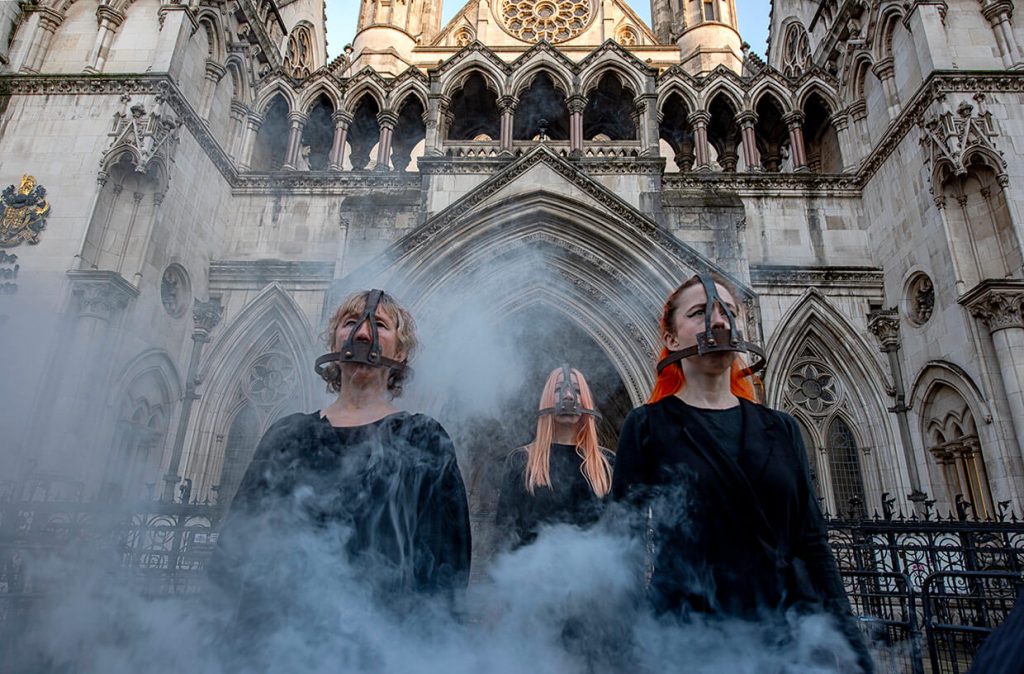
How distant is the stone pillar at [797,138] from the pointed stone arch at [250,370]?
1251 centimetres

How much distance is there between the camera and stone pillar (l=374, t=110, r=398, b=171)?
15.1m

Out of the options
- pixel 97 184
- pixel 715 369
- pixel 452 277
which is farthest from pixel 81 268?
pixel 715 369

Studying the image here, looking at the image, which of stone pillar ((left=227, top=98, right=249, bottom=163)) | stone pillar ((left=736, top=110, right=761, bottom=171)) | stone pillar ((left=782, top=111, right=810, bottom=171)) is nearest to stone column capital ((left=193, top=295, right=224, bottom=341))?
stone pillar ((left=227, top=98, right=249, bottom=163))

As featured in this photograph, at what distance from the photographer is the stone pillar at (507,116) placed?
1447 cm

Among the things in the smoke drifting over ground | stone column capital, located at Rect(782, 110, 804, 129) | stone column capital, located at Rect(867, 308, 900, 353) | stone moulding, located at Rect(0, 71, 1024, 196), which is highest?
stone column capital, located at Rect(782, 110, 804, 129)

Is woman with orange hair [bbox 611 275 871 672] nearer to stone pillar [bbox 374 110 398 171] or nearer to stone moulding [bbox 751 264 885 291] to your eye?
stone moulding [bbox 751 264 885 291]

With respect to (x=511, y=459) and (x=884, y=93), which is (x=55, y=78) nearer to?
(x=511, y=459)

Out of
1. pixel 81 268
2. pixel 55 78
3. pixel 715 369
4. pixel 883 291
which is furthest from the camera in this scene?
pixel 883 291

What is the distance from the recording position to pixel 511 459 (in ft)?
14.4

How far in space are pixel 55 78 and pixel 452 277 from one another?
9.35m

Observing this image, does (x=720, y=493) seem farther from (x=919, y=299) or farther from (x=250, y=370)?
(x=250, y=370)

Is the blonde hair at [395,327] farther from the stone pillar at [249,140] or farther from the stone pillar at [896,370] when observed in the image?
the stone pillar at [249,140]

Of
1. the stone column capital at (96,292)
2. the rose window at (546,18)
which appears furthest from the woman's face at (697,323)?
the rose window at (546,18)

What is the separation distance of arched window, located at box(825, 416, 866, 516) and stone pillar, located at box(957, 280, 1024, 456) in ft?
10.2
